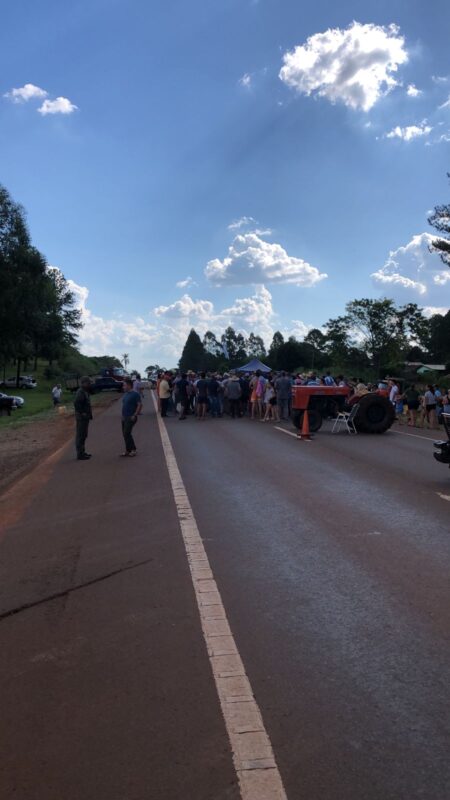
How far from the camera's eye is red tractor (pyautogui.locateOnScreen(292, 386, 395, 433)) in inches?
746

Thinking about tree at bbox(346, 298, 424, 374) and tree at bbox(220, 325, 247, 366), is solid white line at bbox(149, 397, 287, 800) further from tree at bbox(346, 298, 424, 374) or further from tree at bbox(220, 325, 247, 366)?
tree at bbox(220, 325, 247, 366)

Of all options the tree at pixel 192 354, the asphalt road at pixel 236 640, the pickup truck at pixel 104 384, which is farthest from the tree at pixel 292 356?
the asphalt road at pixel 236 640

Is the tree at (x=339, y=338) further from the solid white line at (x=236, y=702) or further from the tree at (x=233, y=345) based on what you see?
the tree at (x=233, y=345)

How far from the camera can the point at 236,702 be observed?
3.57 metres

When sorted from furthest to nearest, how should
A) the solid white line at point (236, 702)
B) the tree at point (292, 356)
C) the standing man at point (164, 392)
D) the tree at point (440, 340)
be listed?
the tree at point (292, 356), the tree at point (440, 340), the standing man at point (164, 392), the solid white line at point (236, 702)

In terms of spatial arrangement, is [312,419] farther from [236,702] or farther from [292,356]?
[292,356]

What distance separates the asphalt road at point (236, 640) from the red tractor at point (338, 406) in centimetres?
957

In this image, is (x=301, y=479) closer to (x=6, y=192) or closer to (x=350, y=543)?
(x=350, y=543)

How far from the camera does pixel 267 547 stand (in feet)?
21.9

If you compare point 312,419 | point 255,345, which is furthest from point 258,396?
point 255,345

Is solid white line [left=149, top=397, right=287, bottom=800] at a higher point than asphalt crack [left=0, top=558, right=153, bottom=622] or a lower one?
higher

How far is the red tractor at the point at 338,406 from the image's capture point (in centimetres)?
1895

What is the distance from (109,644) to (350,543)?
314 centimetres

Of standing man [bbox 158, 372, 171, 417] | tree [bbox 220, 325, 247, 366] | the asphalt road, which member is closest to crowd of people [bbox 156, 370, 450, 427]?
standing man [bbox 158, 372, 171, 417]
